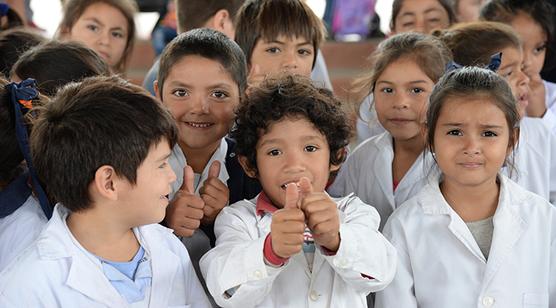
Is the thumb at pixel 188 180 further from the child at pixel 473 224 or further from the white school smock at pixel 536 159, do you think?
the white school smock at pixel 536 159

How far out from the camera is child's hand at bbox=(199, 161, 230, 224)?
6.34 feet

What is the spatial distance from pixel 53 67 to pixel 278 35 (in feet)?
2.51

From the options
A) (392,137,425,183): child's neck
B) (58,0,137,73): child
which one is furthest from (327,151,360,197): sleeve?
(58,0,137,73): child

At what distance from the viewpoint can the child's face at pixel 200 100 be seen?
2.13 metres

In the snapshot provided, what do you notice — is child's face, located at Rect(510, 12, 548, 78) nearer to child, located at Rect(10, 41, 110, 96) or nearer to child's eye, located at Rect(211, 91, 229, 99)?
child's eye, located at Rect(211, 91, 229, 99)

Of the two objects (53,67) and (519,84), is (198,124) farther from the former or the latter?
(519,84)

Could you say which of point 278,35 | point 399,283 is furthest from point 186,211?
point 278,35

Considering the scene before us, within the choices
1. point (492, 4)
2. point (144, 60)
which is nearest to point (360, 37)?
point (144, 60)

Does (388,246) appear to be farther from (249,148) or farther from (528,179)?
(528,179)

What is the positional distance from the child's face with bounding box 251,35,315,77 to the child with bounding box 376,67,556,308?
2.28 feet

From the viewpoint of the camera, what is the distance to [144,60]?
20.0 feet

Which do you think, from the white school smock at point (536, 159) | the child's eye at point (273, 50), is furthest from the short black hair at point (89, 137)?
the white school smock at point (536, 159)

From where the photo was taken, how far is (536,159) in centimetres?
244

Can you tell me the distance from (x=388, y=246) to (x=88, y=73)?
951 millimetres
